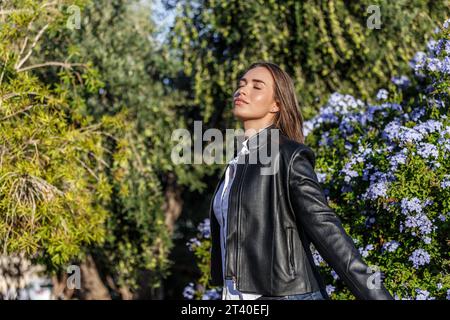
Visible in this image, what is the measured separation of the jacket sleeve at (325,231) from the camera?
2.34 metres

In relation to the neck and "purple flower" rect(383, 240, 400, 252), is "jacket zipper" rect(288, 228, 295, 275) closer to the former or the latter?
the neck

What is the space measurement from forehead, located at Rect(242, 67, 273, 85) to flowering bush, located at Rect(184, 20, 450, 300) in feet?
7.10

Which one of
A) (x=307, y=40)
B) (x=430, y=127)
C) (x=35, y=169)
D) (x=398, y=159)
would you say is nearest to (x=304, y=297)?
(x=398, y=159)

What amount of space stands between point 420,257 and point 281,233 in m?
2.49

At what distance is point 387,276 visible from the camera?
16.2 feet

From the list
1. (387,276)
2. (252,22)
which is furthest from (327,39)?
(387,276)

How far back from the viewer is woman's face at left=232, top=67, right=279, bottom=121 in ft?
9.38

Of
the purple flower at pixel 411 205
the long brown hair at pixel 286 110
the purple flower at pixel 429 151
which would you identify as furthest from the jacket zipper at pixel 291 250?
the purple flower at pixel 429 151

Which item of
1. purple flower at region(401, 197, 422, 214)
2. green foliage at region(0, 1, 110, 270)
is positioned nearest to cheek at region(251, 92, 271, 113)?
purple flower at region(401, 197, 422, 214)

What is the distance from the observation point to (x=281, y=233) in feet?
8.35

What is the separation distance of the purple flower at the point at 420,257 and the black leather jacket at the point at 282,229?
2332 mm

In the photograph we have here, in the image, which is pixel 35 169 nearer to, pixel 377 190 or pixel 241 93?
pixel 377 190

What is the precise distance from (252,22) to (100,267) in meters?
4.07
